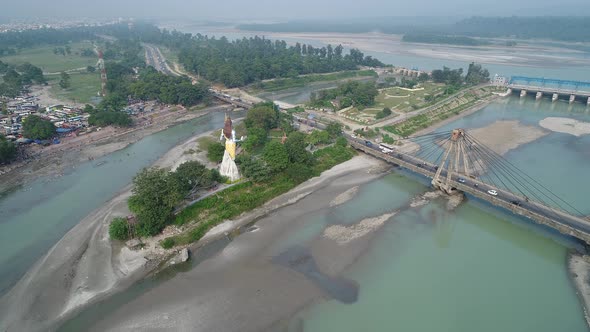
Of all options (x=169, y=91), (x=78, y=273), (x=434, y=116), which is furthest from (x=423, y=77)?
(x=78, y=273)

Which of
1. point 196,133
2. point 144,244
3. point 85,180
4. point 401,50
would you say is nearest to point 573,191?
point 144,244

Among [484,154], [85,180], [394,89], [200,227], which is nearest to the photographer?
[200,227]

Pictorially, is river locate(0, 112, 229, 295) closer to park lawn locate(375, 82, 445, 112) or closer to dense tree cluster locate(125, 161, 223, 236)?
dense tree cluster locate(125, 161, 223, 236)

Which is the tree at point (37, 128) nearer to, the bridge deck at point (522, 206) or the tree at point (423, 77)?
the bridge deck at point (522, 206)

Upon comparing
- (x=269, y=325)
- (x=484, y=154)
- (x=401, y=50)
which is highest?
(x=401, y=50)

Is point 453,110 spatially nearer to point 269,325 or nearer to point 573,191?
point 573,191

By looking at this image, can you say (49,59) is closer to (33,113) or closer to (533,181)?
(33,113)
